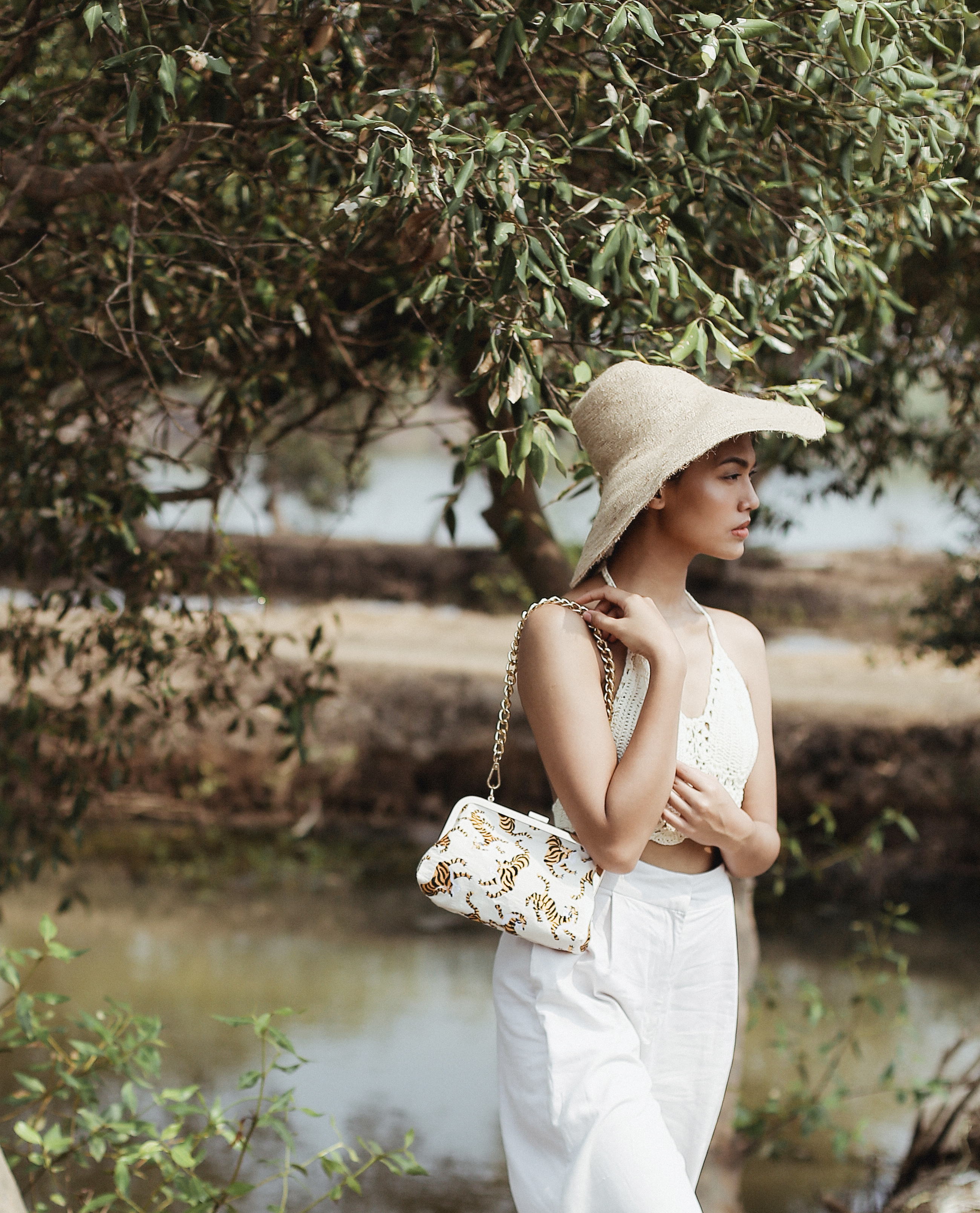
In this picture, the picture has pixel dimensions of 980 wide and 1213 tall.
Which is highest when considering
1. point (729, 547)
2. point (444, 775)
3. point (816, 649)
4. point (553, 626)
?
point (729, 547)

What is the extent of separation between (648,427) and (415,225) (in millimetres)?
665

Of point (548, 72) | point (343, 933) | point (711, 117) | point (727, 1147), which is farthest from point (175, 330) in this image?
point (343, 933)

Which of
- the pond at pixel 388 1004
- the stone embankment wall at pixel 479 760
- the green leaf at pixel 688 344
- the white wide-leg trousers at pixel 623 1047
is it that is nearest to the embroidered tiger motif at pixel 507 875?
the white wide-leg trousers at pixel 623 1047

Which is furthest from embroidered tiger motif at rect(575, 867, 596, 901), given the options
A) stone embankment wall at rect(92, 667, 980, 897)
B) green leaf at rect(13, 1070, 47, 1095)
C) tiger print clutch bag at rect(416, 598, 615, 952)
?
stone embankment wall at rect(92, 667, 980, 897)

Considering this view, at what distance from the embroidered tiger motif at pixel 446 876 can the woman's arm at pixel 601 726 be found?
0.16 m

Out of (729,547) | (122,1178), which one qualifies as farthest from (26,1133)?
(729,547)

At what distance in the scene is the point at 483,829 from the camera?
155cm

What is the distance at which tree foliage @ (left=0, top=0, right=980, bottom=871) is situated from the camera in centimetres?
193

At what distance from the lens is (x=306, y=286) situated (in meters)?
2.88

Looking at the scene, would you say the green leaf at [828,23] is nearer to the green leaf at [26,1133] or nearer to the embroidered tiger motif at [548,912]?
the embroidered tiger motif at [548,912]

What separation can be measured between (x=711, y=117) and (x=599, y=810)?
1.19 meters

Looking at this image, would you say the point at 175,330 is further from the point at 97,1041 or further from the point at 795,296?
the point at 97,1041

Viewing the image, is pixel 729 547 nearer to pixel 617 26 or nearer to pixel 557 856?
pixel 557 856

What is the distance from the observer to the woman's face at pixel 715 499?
5.39ft
